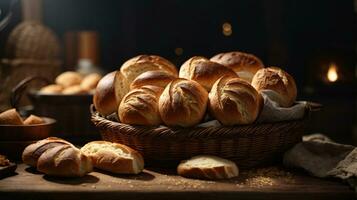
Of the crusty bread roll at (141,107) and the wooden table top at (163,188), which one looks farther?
the crusty bread roll at (141,107)

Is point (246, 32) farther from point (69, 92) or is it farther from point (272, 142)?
point (272, 142)

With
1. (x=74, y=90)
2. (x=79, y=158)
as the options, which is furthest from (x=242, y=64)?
(x=74, y=90)

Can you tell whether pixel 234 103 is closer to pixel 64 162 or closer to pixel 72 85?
pixel 64 162

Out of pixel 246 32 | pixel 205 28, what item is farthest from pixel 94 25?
pixel 246 32

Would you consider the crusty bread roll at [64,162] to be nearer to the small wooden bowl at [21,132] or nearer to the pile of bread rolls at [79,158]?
the pile of bread rolls at [79,158]

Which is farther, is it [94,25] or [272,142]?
[94,25]

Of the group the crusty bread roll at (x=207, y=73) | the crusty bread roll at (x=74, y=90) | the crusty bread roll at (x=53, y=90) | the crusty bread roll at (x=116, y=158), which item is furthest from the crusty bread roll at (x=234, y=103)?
the crusty bread roll at (x=53, y=90)

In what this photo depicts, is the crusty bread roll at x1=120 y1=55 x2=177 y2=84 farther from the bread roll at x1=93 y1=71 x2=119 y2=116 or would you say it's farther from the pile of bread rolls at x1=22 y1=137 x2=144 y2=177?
the pile of bread rolls at x1=22 y1=137 x2=144 y2=177
